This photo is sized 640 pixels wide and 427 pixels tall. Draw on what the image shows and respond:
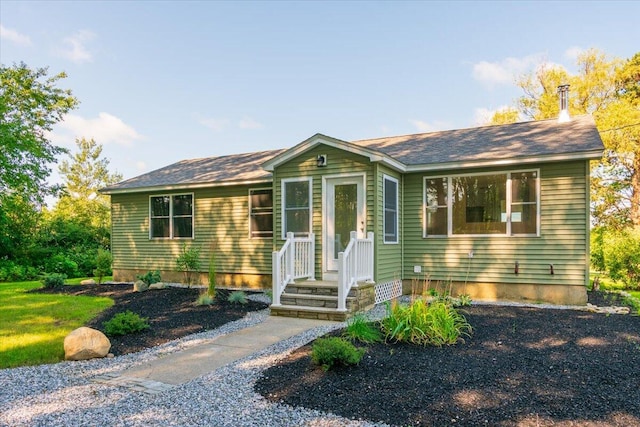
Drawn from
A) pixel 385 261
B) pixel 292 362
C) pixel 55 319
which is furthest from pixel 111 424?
pixel 385 261

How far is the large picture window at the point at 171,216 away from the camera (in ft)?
37.9

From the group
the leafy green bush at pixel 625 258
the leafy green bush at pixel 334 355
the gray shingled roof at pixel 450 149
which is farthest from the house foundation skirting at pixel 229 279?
the leafy green bush at pixel 625 258

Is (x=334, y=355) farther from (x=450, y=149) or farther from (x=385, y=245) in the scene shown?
(x=450, y=149)

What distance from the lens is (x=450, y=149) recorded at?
30.5 ft

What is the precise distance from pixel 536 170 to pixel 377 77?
39.4 feet

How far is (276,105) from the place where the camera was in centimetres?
2086

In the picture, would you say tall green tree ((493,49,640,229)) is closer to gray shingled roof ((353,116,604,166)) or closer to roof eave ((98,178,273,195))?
gray shingled roof ((353,116,604,166))

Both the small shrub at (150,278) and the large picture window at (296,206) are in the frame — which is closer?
the large picture window at (296,206)

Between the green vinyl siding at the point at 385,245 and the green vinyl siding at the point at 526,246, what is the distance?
18 cm

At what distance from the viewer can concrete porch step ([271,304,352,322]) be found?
21.9 feet

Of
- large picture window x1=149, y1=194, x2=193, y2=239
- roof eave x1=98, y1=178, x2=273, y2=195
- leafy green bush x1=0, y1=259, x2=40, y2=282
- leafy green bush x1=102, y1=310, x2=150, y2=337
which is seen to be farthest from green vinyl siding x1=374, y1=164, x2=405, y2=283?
leafy green bush x1=0, y1=259, x2=40, y2=282

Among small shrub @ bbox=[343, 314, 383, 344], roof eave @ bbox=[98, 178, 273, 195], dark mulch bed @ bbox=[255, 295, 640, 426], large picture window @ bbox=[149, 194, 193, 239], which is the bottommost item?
dark mulch bed @ bbox=[255, 295, 640, 426]

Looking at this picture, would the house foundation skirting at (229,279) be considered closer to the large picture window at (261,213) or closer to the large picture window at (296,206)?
the large picture window at (261,213)

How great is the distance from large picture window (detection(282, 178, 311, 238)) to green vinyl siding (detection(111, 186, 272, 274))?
1.80 metres
